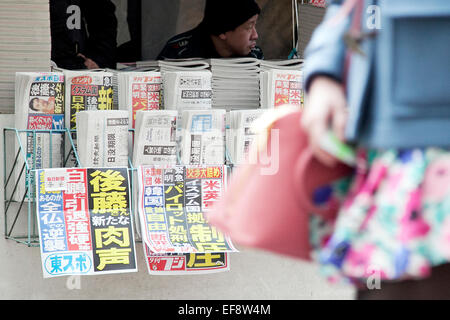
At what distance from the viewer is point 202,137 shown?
3.19 m

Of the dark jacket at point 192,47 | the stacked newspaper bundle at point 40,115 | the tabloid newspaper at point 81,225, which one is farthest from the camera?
the dark jacket at point 192,47

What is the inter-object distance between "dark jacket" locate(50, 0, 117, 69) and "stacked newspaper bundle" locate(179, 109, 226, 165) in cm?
107

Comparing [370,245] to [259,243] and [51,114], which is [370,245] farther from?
[51,114]

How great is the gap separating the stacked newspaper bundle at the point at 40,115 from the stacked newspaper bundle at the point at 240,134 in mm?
658

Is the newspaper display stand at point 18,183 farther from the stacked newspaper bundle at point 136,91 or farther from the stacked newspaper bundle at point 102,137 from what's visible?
the stacked newspaper bundle at point 136,91

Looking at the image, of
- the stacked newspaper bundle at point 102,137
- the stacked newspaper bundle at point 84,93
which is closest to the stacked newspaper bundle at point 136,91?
the stacked newspaper bundle at point 84,93

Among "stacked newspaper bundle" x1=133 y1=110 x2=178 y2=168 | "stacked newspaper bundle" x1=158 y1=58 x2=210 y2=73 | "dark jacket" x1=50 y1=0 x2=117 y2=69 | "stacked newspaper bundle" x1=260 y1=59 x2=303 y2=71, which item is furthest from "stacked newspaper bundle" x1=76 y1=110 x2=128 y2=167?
"dark jacket" x1=50 y1=0 x2=117 y2=69

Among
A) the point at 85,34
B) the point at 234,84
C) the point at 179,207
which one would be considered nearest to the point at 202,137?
the point at 179,207

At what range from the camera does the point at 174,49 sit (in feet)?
13.6

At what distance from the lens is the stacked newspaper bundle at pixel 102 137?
301 centimetres

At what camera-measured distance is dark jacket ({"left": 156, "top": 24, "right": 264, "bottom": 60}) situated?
4.11 metres

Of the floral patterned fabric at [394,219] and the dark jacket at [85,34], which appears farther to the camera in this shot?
the dark jacket at [85,34]

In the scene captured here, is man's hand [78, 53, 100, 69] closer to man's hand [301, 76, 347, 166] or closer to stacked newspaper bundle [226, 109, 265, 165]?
stacked newspaper bundle [226, 109, 265, 165]

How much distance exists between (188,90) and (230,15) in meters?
1.06
